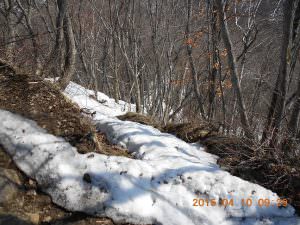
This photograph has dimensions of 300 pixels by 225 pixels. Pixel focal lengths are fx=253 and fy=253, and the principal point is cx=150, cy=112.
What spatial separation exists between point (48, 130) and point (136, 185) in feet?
4.87

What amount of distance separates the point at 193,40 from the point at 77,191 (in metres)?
6.04

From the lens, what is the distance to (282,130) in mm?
3947

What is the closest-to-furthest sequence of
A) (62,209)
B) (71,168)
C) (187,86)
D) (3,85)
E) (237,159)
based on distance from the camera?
(62,209)
(71,168)
(237,159)
(3,85)
(187,86)

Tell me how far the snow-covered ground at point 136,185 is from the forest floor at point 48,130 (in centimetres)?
9

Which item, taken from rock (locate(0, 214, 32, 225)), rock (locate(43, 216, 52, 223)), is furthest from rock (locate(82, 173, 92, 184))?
rock (locate(0, 214, 32, 225))

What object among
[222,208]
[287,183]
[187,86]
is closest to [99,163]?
[222,208]

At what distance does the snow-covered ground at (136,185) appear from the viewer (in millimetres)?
2732

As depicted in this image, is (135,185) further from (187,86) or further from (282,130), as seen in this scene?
(187,86)

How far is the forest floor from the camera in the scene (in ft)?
8.71

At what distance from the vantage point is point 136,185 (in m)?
2.92

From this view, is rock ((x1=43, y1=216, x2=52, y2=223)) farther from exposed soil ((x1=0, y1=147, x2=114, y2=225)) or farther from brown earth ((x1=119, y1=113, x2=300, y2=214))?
brown earth ((x1=119, y1=113, x2=300, y2=214))

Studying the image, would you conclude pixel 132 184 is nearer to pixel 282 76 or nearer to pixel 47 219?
pixel 47 219

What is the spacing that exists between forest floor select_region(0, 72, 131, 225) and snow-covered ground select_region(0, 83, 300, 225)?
3.7 inches
